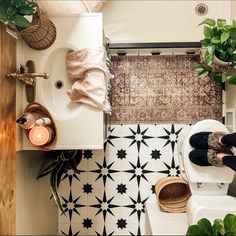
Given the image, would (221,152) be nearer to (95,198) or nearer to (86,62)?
(86,62)

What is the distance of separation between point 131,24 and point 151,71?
0.46 meters

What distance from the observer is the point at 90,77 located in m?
1.96

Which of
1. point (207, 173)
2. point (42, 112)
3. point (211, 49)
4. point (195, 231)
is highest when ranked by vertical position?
point (211, 49)

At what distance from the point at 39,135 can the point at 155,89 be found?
4.25 ft

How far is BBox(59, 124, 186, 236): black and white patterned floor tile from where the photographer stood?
2756 mm

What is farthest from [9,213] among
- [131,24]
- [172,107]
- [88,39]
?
[131,24]

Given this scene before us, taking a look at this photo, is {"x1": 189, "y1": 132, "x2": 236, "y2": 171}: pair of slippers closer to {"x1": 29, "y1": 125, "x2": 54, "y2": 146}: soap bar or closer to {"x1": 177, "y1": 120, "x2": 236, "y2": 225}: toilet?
{"x1": 177, "y1": 120, "x2": 236, "y2": 225}: toilet

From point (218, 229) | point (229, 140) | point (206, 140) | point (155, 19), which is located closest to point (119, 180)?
point (206, 140)

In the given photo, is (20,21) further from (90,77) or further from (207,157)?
(207,157)

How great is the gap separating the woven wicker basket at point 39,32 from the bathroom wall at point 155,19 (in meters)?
0.84

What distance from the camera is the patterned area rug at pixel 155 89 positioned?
2.72 m

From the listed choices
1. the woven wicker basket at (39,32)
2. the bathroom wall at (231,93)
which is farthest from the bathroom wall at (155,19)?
the woven wicker basket at (39,32)

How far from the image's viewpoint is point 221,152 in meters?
1.95

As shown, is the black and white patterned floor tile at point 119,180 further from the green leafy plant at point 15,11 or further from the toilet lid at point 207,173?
the green leafy plant at point 15,11
